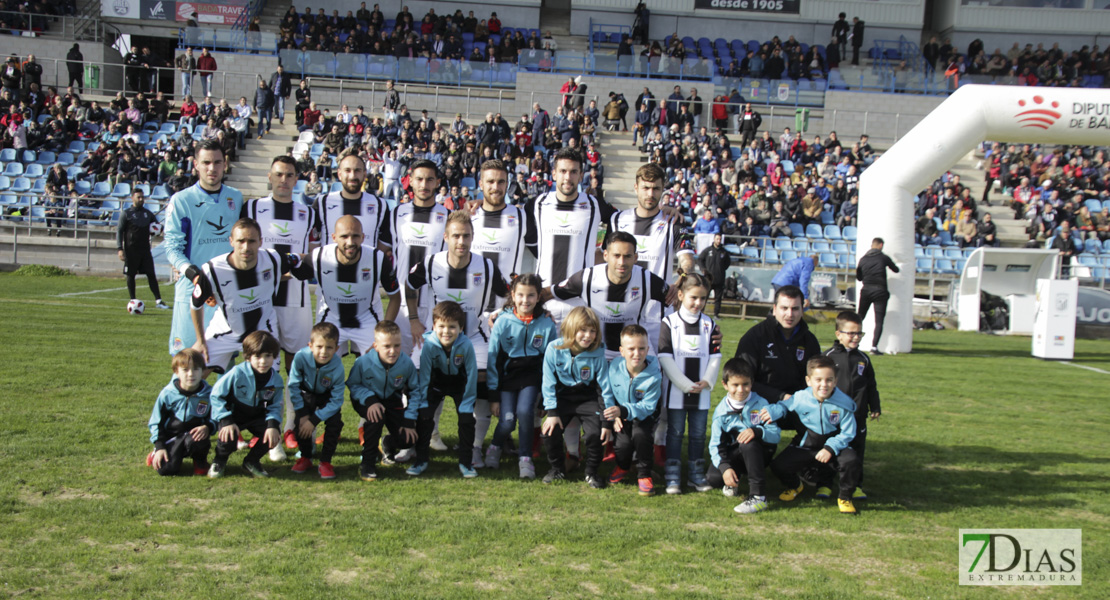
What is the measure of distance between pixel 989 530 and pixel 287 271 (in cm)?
492

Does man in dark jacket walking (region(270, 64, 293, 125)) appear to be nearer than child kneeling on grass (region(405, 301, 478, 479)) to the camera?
No

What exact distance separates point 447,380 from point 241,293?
156 cm

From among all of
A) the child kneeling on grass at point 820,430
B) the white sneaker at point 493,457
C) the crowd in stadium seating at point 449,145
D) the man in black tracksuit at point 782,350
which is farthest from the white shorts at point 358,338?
the crowd in stadium seating at point 449,145

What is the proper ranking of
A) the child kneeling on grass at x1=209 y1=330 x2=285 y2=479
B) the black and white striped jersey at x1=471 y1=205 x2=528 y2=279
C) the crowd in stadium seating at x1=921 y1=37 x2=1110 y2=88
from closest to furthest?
the child kneeling on grass at x1=209 y1=330 x2=285 y2=479
the black and white striped jersey at x1=471 y1=205 x2=528 y2=279
the crowd in stadium seating at x1=921 y1=37 x2=1110 y2=88

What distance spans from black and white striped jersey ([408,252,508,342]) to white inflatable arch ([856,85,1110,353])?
347 inches

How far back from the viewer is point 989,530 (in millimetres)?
4820

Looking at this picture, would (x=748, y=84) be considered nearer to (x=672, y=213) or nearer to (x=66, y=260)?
(x=66, y=260)

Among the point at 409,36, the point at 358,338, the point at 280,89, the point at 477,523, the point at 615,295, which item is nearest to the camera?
the point at 477,523

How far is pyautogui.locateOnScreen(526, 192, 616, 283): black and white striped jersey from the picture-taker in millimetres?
6445

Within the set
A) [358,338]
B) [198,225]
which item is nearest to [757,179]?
[358,338]

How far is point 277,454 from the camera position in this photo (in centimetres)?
589

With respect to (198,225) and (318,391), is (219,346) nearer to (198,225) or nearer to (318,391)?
(318,391)

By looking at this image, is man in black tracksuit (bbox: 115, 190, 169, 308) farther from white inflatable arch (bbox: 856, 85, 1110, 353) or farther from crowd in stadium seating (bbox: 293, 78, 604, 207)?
white inflatable arch (bbox: 856, 85, 1110, 353)

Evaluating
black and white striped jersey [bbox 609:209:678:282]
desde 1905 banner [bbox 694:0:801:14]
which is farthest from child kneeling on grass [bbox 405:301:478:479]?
desde 1905 banner [bbox 694:0:801:14]
